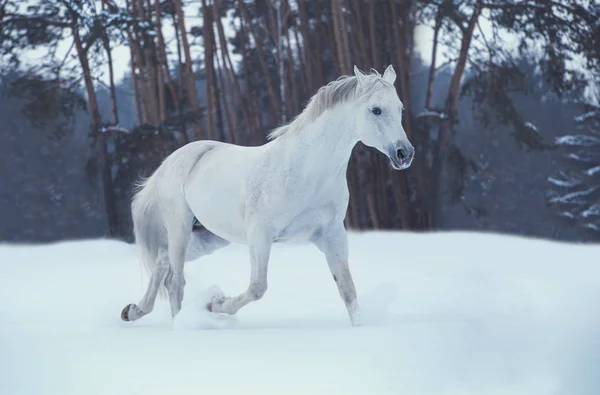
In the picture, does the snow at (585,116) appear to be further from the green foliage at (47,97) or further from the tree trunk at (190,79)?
the green foliage at (47,97)

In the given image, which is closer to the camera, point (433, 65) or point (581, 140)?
point (433, 65)

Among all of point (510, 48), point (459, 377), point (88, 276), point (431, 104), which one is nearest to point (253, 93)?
point (431, 104)

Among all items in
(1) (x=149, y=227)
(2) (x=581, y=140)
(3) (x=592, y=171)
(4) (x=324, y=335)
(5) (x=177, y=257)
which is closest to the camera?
(4) (x=324, y=335)

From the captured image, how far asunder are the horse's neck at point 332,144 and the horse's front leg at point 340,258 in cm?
27

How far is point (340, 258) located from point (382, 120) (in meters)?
0.66

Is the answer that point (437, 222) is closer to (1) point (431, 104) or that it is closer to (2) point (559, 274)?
(1) point (431, 104)

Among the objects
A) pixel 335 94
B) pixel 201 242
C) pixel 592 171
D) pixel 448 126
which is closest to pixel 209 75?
pixel 448 126

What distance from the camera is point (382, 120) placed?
10.1 feet

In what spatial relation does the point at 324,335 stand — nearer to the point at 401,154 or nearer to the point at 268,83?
the point at 401,154

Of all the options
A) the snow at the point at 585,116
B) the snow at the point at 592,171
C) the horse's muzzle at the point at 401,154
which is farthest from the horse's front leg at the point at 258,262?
the snow at the point at 592,171

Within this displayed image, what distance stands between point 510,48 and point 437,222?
90.6 inches

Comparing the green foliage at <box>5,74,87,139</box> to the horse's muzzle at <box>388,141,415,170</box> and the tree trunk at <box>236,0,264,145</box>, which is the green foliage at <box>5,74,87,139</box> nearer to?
the tree trunk at <box>236,0,264,145</box>

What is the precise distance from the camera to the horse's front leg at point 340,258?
3.34 m

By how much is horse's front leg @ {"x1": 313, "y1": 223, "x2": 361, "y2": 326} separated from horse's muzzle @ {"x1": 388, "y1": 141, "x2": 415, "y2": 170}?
17.9 inches
